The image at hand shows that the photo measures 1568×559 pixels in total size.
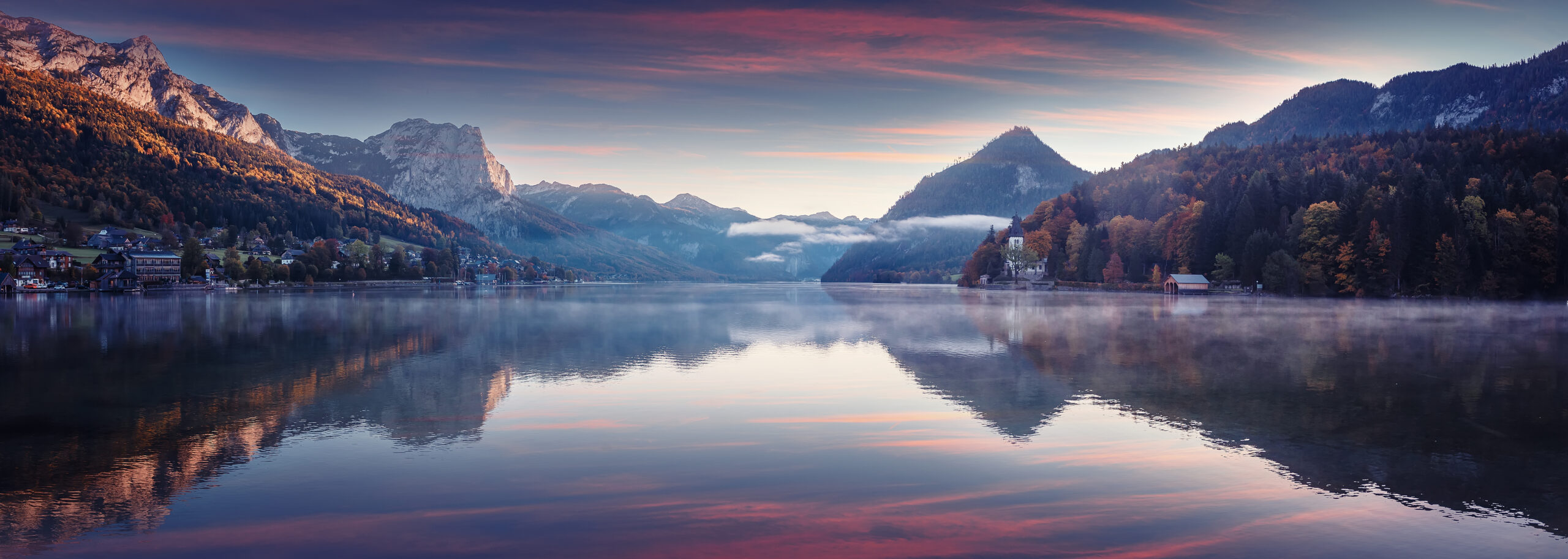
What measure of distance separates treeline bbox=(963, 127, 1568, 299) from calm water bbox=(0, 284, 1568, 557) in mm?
70367

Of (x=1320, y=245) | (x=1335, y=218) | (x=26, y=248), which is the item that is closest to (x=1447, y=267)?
(x=1320, y=245)

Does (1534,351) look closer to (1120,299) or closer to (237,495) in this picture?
(237,495)

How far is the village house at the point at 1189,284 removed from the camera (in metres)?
117

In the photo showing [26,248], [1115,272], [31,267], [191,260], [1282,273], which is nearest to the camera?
[1282,273]

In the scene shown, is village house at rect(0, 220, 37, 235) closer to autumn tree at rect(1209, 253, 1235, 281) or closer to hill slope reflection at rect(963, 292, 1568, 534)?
hill slope reflection at rect(963, 292, 1568, 534)

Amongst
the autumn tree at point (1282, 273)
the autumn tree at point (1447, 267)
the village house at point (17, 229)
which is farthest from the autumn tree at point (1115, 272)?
the village house at point (17, 229)

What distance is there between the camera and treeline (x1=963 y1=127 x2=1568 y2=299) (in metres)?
89.8

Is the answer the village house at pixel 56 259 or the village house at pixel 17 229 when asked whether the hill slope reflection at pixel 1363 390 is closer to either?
the village house at pixel 56 259

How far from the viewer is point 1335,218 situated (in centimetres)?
10056

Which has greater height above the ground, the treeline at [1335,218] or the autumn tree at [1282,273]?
the treeline at [1335,218]

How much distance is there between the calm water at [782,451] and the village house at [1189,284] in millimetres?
85645

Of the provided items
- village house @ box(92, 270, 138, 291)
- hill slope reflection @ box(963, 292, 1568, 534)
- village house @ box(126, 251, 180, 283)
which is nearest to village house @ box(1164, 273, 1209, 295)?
hill slope reflection @ box(963, 292, 1568, 534)

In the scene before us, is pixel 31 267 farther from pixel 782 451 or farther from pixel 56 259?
pixel 782 451

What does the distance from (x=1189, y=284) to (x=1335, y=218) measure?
20.6 metres
